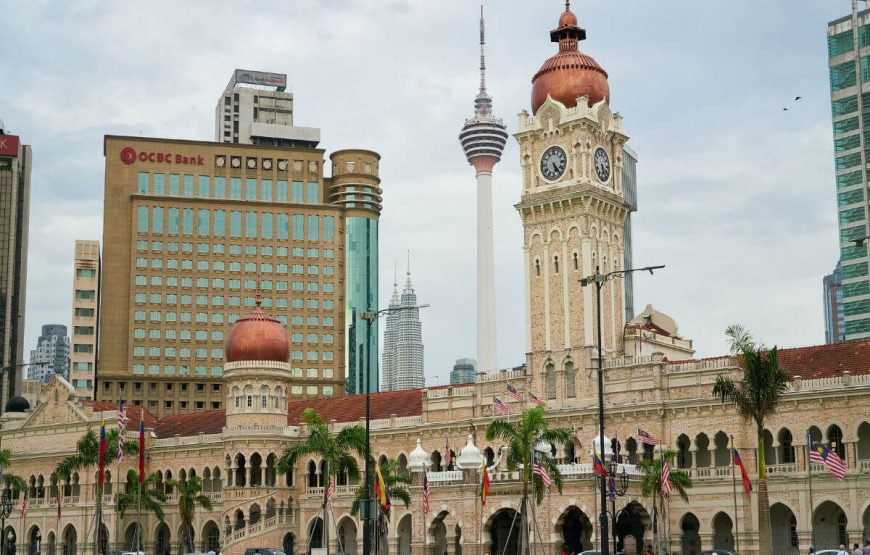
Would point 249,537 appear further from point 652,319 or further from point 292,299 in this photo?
point 292,299

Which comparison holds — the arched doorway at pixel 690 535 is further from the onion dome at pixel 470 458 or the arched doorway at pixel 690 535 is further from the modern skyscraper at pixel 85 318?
the modern skyscraper at pixel 85 318

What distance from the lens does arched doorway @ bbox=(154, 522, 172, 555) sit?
331ft

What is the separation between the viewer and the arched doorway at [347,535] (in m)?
89.5

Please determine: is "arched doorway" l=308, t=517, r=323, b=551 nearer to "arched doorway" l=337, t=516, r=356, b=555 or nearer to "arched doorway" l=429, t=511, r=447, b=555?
"arched doorway" l=337, t=516, r=356, b=555

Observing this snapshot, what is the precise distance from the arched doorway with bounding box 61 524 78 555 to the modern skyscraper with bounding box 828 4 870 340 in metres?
77.6

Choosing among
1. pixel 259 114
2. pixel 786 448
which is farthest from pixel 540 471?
pixel 259 114

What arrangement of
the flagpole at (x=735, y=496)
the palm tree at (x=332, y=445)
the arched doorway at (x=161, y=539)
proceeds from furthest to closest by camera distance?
the arched doorway at (x=161, y=539), the palm tree at (x=332, y=445), the flagpole at (x=735, y=496)

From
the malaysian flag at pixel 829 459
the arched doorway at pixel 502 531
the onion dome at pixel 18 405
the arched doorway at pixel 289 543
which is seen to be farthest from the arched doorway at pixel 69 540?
the malaysian flag at pixel 829 459

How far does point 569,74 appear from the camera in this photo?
85000mm

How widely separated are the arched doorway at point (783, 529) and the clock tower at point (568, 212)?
13772 millimetres

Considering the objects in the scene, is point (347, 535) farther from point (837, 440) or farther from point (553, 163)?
point (837, 440)

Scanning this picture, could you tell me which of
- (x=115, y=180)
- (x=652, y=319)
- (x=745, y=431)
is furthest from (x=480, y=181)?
(x=745, y=431)

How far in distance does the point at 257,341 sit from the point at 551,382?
24.1 metres

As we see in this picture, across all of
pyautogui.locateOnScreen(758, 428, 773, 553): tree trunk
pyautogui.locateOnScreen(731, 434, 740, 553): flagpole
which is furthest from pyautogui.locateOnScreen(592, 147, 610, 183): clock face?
pyautogui.locateOnScreen(758, 428, 773, 553): tree trunk
